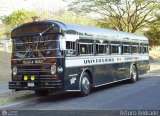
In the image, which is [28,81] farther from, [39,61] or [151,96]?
[151,96]

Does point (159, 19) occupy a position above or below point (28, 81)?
above

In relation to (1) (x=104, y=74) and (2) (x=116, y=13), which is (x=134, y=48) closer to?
(1) (x=104, y=74)

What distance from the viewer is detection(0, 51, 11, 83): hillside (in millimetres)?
24166

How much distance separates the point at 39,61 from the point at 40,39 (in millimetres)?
815

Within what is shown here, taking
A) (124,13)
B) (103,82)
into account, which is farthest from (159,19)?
(103,82)

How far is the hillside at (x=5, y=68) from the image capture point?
79.3 ft

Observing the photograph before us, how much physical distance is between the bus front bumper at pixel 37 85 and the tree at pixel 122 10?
91.1ft

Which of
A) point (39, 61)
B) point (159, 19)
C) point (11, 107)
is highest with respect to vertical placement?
point (159, 19)

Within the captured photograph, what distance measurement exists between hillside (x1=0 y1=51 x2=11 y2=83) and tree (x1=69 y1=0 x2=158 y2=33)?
10.8 metres

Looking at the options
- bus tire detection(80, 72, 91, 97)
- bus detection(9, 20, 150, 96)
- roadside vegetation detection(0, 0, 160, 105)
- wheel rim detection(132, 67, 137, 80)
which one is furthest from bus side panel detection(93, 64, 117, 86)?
roadside vegetation detection(0, 0, 160, 105)

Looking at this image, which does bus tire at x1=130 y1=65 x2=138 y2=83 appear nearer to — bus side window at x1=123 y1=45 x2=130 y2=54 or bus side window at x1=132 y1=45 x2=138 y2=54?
bus side window at x1=132 y1=45 x2=138 y2=54

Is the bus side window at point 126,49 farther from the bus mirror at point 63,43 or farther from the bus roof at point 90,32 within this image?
the bus mirror at point 63,43

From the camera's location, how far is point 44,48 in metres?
15.4

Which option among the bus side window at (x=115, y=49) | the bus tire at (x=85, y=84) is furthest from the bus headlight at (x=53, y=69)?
the bus side window at (x=115, y=49)
